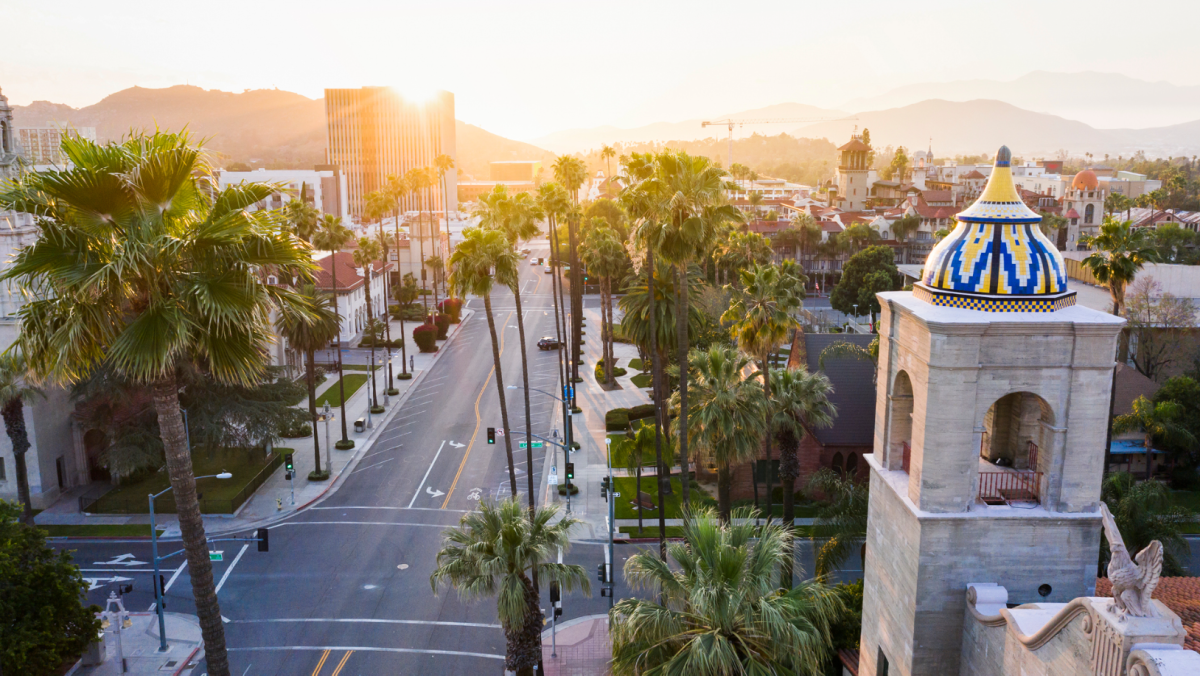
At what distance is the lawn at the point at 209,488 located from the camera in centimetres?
4309

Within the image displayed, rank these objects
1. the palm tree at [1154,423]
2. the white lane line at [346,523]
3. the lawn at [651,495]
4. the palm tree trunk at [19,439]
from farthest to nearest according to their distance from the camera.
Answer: the palm tree at [1154,423] < the lawn at [651,495] < the white lane line at [346,523] < the palm tree trunk at [19,439]

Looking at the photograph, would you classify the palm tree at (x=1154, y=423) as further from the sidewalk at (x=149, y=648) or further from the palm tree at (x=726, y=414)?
the sidewalk at (x=149, y=648)

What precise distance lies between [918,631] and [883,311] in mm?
6727

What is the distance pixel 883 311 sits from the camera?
61.7ft

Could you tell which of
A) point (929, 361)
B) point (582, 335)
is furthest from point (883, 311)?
point (582, 335)

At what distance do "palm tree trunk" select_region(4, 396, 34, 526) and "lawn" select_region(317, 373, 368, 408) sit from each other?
71.0 feet

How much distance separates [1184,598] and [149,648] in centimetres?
3243

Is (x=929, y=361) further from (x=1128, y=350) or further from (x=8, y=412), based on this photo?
(x=1128, y=350)

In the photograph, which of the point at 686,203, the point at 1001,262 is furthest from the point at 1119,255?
the point at 1001,262

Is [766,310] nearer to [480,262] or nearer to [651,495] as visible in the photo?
[480,262]

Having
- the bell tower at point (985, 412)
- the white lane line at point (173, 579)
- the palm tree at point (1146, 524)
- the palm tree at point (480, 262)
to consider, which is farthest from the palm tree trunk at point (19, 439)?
the palm tree at point (1146, 524)

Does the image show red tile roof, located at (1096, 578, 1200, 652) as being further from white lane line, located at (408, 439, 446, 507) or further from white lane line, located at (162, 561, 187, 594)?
white lane line, located at (162, 561, 187, 594)

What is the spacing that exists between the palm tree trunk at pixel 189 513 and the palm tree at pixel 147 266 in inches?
1.8

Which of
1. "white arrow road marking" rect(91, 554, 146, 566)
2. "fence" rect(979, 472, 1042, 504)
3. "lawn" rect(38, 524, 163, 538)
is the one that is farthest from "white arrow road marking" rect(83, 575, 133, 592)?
"fence" rect(979, 472, 1042, 504)
